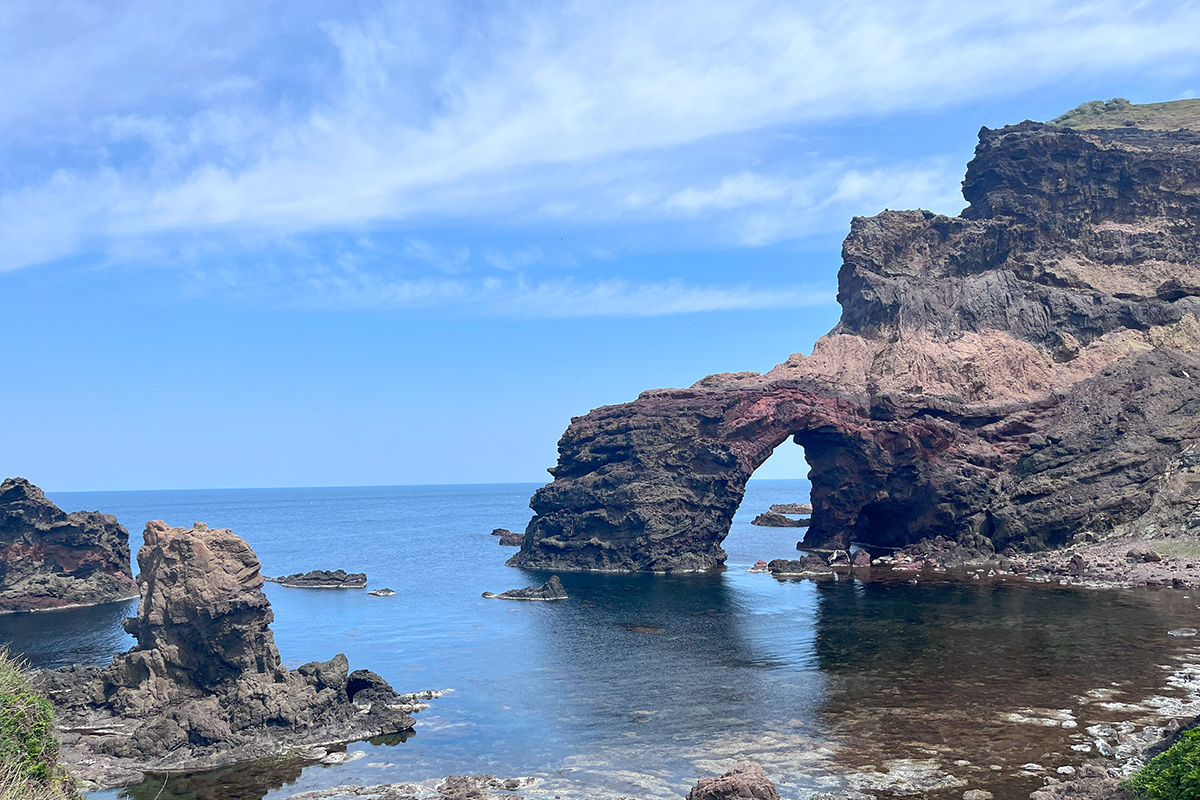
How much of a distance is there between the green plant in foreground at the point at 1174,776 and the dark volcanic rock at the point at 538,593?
210 ft

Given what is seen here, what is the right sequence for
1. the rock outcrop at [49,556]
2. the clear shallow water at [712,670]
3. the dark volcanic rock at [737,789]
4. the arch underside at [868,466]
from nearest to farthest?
1. the dark volcanic rock at [737,789]
2. the clear shallow water at [712,670]
3. the rock outcrop at [49,556]
4. the arch underside at [868,466]

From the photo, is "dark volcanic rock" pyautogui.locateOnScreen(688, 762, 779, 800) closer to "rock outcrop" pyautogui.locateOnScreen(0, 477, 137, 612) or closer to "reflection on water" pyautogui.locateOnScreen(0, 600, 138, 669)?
"reflection on water" pyautogui.locateOnScreen(0, 600, 138, 669)

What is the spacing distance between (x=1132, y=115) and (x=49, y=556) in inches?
6277

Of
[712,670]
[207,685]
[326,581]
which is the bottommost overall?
[712,670]

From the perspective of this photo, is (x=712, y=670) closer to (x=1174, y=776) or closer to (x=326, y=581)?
(x=1174, y=776)

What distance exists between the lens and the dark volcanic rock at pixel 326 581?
101 meters

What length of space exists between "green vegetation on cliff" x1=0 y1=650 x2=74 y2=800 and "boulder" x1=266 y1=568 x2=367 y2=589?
71.1m

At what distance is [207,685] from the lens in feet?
150

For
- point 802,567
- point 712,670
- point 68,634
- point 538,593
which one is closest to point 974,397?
point 802,567

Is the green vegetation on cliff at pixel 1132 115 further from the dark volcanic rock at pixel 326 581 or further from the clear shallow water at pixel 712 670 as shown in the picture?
the dark volcanic rock at pixel 326 581

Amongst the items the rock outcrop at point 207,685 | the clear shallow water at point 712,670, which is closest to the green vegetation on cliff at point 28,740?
the clear shallow water at point 712,670

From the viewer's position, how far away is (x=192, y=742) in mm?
40562

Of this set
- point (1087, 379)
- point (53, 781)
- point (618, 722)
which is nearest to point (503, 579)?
point (618, 722)

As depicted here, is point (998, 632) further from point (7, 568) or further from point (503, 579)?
point (7, 568)
